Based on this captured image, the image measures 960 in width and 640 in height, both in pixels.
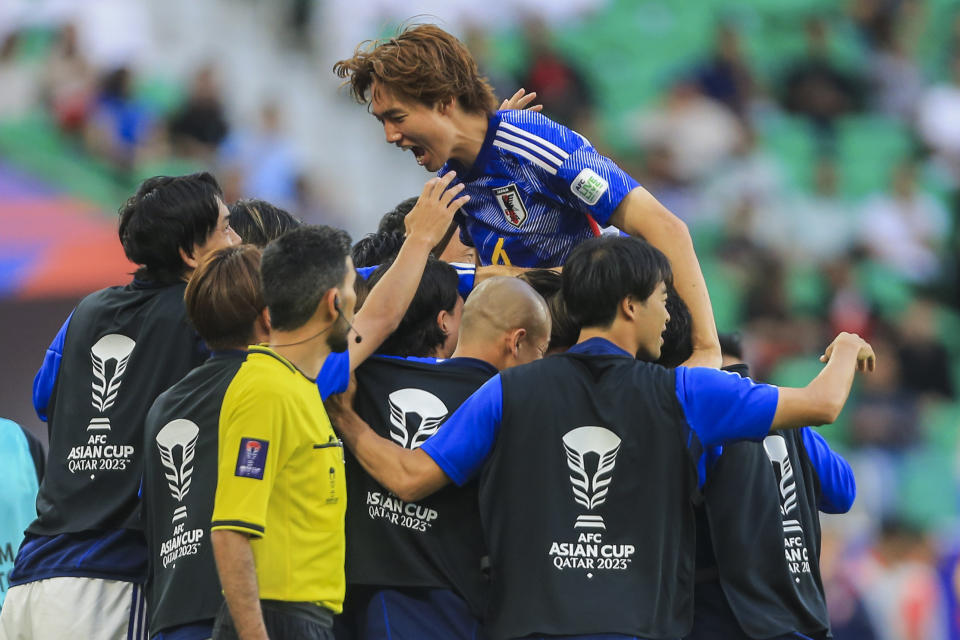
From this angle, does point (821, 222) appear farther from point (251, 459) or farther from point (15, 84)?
point (251, 459)

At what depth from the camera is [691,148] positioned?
1220 centimetres

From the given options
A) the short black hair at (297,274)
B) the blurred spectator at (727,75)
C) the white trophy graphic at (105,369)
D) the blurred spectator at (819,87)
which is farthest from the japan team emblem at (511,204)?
the blurred spectator at (819,87)

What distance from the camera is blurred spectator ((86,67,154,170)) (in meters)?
11.1

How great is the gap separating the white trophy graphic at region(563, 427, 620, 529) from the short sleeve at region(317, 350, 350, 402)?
642 millimetres

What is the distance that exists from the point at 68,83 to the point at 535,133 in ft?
26.4

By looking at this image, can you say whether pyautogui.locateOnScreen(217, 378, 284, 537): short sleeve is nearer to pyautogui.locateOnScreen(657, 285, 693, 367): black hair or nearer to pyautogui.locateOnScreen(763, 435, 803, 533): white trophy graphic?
pyautogui.locateOnScreen(657, 285, 693, 367): black hair

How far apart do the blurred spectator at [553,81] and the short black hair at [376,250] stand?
297 inches

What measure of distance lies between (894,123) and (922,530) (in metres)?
4.32

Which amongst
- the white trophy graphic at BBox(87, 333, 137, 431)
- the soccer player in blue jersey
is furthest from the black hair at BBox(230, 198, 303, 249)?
the white trophy graphic at BBox(87, 333, 137, 431)

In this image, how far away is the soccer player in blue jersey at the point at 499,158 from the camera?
403 cm

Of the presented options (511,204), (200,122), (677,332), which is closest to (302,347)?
(511,204)

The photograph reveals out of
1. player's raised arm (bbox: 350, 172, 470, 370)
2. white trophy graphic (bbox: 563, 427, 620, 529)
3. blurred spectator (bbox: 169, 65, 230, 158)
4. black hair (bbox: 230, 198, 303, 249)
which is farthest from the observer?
blurred spectator (bbox: 169, 65, 230, 158)

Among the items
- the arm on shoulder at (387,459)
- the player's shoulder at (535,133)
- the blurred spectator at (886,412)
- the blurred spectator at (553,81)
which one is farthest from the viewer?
the blurred spectator at (553,81)

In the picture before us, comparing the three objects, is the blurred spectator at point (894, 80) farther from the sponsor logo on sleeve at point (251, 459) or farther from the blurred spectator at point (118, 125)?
the sponsor logo on sleeve at point (251, 459)
